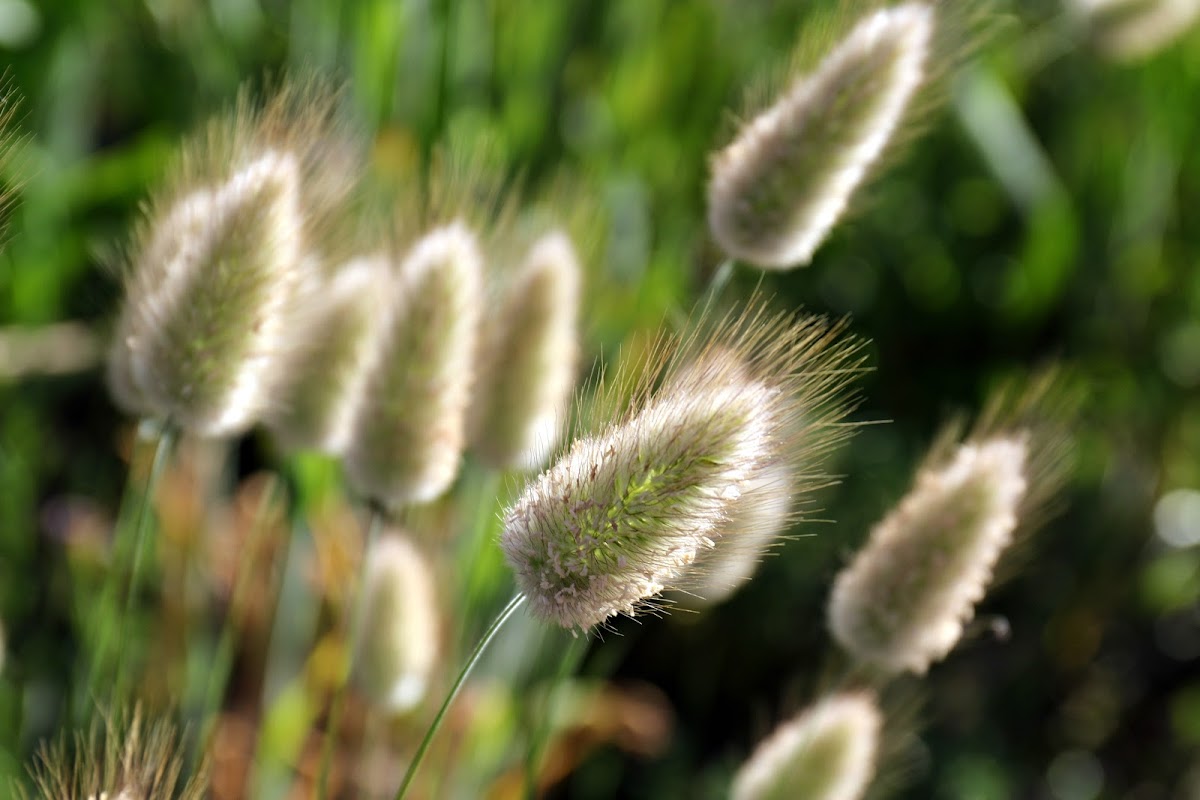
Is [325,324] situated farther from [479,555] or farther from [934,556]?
[934,556]

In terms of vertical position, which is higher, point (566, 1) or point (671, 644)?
point (566, 1)

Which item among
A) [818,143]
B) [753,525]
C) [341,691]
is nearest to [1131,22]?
[818,143]

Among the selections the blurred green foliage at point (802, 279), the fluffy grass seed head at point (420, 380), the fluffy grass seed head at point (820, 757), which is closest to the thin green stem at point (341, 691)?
the fluffy grass seed head at point (420, 380)

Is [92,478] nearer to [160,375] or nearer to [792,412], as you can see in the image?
[160,375]

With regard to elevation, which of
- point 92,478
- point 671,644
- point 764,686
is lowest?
point 764,686

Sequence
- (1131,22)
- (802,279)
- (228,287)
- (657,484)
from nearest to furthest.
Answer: (657,484) < (228,287) < (1131,22) < (802,279)

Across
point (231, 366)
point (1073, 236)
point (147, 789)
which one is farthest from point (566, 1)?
point (147, 789)
